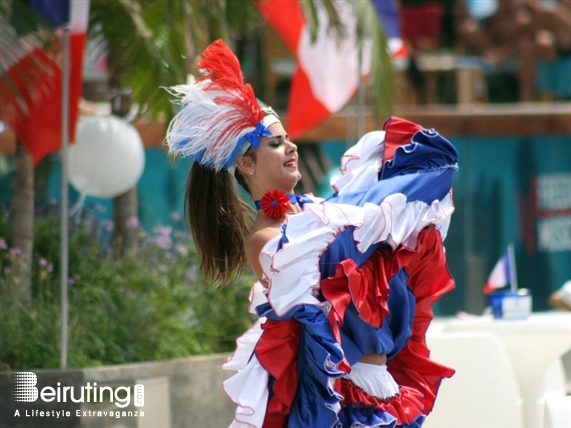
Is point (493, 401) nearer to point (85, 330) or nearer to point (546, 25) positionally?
point (85, 330)

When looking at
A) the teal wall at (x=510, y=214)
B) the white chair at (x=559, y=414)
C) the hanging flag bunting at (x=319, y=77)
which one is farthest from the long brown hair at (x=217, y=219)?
the teal wall at (x=510, y=214)

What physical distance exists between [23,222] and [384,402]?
3.34 metres

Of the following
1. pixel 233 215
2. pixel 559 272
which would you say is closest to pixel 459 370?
pixel 233 215

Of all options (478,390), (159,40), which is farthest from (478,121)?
(478,390)

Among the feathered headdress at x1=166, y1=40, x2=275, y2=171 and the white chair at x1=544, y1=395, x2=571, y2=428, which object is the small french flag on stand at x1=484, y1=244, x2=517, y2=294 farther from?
the feathered headdress at x1=166, y1=40, x2=275, y2=171

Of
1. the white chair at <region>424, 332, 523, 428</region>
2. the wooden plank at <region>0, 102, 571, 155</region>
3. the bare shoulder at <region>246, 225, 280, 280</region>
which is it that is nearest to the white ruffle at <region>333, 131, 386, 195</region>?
the bare shoulder at <region>246, 225, 280, 280</region>

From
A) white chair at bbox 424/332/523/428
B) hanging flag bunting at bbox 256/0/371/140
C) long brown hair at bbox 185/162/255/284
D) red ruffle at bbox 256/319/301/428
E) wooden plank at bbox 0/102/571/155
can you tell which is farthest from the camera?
wooden plank at bbox 0/102/571/155

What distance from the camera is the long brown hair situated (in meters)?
3.51

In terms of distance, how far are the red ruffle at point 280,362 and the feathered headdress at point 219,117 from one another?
594mm

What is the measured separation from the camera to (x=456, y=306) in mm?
10523

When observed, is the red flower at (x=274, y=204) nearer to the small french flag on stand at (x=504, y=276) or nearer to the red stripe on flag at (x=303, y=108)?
the small french flag on stand at (x=504, y=276)

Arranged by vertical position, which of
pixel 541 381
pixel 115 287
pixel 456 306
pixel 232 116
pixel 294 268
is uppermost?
pixel 232 116

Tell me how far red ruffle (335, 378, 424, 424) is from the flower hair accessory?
1.83 ft

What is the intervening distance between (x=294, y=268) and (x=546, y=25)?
9.84 metres
